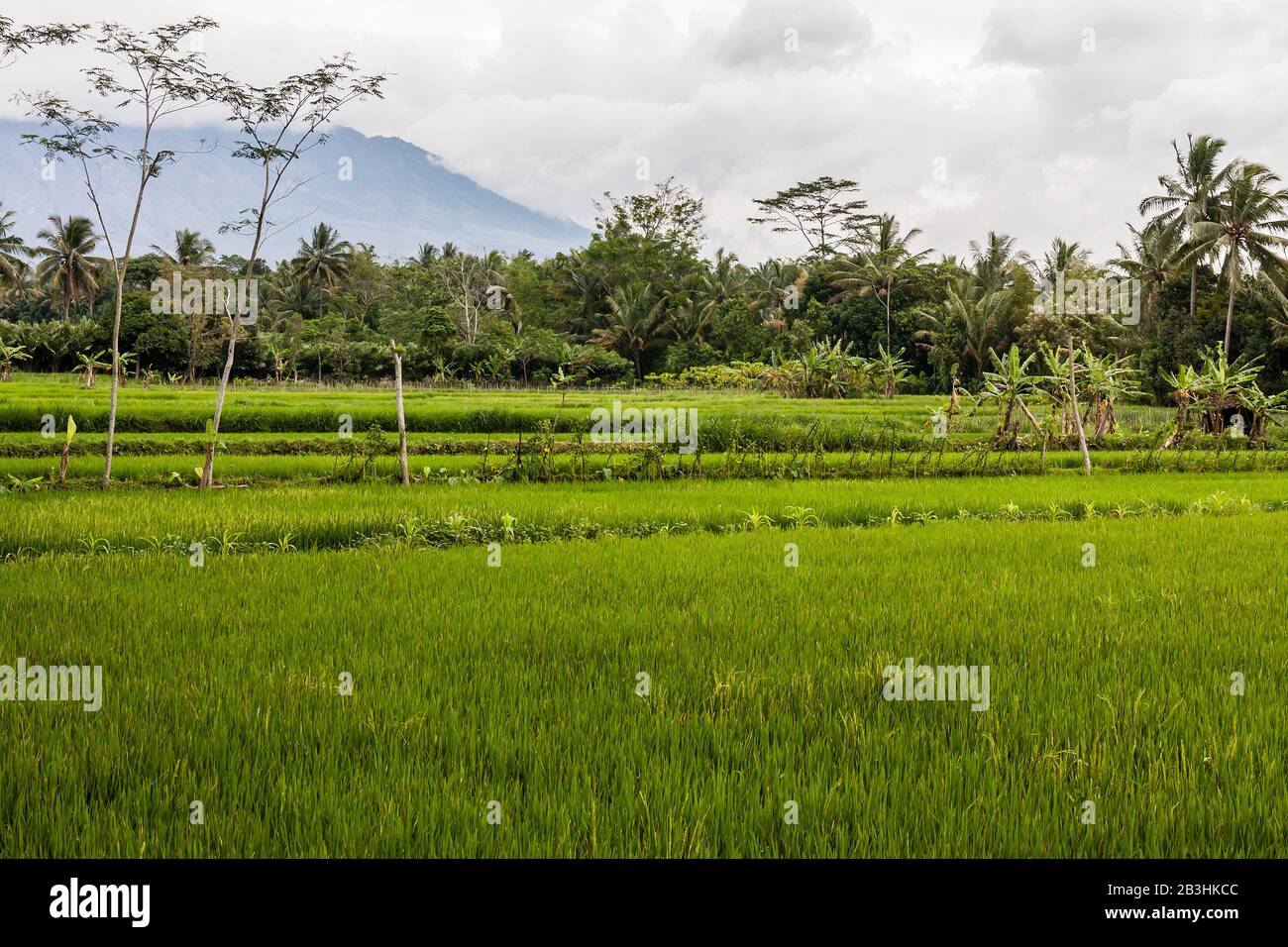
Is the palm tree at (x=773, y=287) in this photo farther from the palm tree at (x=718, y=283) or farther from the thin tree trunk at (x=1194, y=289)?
the thin tree trunk at (x=1194, y=289)

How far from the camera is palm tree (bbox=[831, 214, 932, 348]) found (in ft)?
134

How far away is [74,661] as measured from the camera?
156 inches

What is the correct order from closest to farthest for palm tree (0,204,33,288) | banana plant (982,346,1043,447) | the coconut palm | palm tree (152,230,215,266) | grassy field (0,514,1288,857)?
Result: grassy field (0,514,1288,857), banana plant (982,346,1043,447), the coconut palm, palm tree (0,204,33,288), palm tree (152,230,215,266)

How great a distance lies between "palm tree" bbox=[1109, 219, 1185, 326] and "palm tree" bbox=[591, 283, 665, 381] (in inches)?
837

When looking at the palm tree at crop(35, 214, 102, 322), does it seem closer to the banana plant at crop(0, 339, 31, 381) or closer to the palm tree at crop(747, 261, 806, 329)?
the banana plant at crop(0, 339, 31, 381)

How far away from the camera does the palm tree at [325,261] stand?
5262 centimetres

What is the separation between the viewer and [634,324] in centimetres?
4369

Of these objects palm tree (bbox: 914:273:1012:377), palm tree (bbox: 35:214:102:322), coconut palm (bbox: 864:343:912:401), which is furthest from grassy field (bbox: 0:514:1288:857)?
palm tree (bbox: 35:214:102:322)

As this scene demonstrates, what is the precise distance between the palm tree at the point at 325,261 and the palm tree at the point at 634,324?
1896cm

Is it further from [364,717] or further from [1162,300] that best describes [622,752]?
[1162,300]

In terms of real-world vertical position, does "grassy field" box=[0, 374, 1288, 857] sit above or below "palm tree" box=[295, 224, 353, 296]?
below

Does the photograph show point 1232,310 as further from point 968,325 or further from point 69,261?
point 69,261

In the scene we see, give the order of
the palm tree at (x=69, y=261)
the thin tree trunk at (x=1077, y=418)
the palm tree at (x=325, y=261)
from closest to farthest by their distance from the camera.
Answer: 1. the thin tree trunk at (x=1077, y=418)
2. the palm tree at (x=69, y=261)
3. the palm tree at (x=325, y=261)

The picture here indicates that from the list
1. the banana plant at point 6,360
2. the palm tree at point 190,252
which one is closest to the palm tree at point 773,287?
the palm tree at point 190,252
